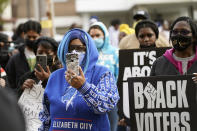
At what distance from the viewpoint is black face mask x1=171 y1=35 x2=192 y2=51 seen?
4.46 metres

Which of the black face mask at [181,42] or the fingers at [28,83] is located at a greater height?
the black face mask at [181,42]

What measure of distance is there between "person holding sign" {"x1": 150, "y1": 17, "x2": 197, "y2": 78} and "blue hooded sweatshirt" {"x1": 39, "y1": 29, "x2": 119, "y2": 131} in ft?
2.37

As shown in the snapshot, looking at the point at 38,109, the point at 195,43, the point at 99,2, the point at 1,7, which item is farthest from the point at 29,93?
the point at 1,7

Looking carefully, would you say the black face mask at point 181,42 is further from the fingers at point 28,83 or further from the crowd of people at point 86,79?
the fingers at point 28,83

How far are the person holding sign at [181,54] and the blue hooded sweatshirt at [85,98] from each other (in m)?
0.72

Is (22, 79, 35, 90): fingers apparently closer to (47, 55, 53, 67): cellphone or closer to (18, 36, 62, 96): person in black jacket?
(18, 36, 62, 96): person in black jacket

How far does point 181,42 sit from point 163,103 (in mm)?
628

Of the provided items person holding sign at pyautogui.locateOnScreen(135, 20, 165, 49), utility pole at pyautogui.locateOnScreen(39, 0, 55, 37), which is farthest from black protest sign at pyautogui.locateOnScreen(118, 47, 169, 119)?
utility pole at pyautogui.locateOnScreen(39, 0, 55, 37)

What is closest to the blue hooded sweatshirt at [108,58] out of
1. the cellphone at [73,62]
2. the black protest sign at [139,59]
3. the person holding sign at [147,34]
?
the person holding sign at [147,34]

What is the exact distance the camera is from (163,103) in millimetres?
4203

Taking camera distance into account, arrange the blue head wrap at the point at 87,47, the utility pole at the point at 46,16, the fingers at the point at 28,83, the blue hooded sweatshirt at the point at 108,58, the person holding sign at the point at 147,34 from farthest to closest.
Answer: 1. the utility pole at the point at 46,16
2. the blue hooded sweatshirt at the point at 108,58
3. the person holding sign at the point at 147,34
4. the fingers at the point at 28,83
5. the blue head wrap at the point at 87,47

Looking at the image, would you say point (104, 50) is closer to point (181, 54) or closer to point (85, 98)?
point (181, 54)

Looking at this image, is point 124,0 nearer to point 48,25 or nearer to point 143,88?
point 48,25

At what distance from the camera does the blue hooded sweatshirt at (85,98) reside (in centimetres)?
374
